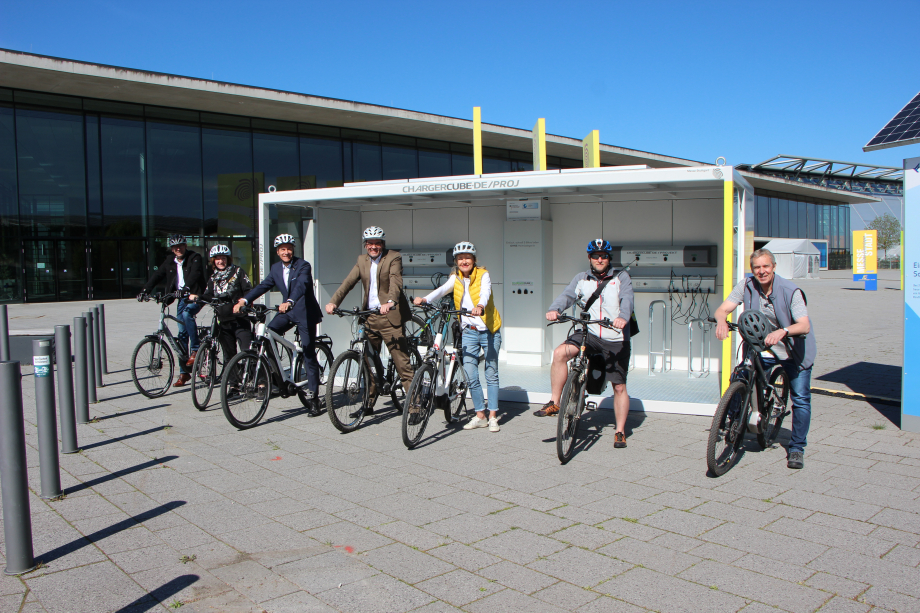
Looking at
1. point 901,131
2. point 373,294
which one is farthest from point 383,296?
point 901,131

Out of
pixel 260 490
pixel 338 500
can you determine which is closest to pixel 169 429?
pixel 260 490

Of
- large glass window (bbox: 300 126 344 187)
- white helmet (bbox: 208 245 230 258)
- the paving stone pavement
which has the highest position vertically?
large glass window (bbox: 300 126 344 187)

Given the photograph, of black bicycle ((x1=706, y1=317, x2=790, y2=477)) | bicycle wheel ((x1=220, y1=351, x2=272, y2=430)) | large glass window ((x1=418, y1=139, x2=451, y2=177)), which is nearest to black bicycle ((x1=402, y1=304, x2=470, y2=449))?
bicycle wheel ((x1=220, y1=351, x2=272, y2=430))

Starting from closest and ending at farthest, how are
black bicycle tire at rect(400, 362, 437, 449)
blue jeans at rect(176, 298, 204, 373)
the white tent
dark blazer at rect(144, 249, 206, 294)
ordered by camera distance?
1. black bicycle tire at rect(400, 362, 437, 449)
2. blue jeans at rect(176, 298, 204, 373)
3. dark blazer at rect(144, 249, 206, 294)
4. the white tent

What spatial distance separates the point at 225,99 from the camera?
2223 centimetres

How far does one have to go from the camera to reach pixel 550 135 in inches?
1137

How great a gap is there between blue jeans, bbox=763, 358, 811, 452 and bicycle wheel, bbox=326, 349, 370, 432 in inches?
140

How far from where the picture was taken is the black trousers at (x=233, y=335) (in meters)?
7.63

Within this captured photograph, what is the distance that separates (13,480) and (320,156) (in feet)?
77.6

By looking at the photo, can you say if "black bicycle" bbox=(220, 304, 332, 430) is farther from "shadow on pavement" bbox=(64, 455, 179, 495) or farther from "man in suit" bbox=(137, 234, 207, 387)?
"man in suit" bbox=(137, 234, 207, 387)

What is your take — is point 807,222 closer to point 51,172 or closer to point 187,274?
point 51,172

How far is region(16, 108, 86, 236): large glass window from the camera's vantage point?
21156 mm

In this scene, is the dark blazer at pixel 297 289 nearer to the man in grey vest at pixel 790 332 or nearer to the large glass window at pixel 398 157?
the man in grey vest at pixel 790 332

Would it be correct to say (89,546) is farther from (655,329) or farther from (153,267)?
(153,267)
